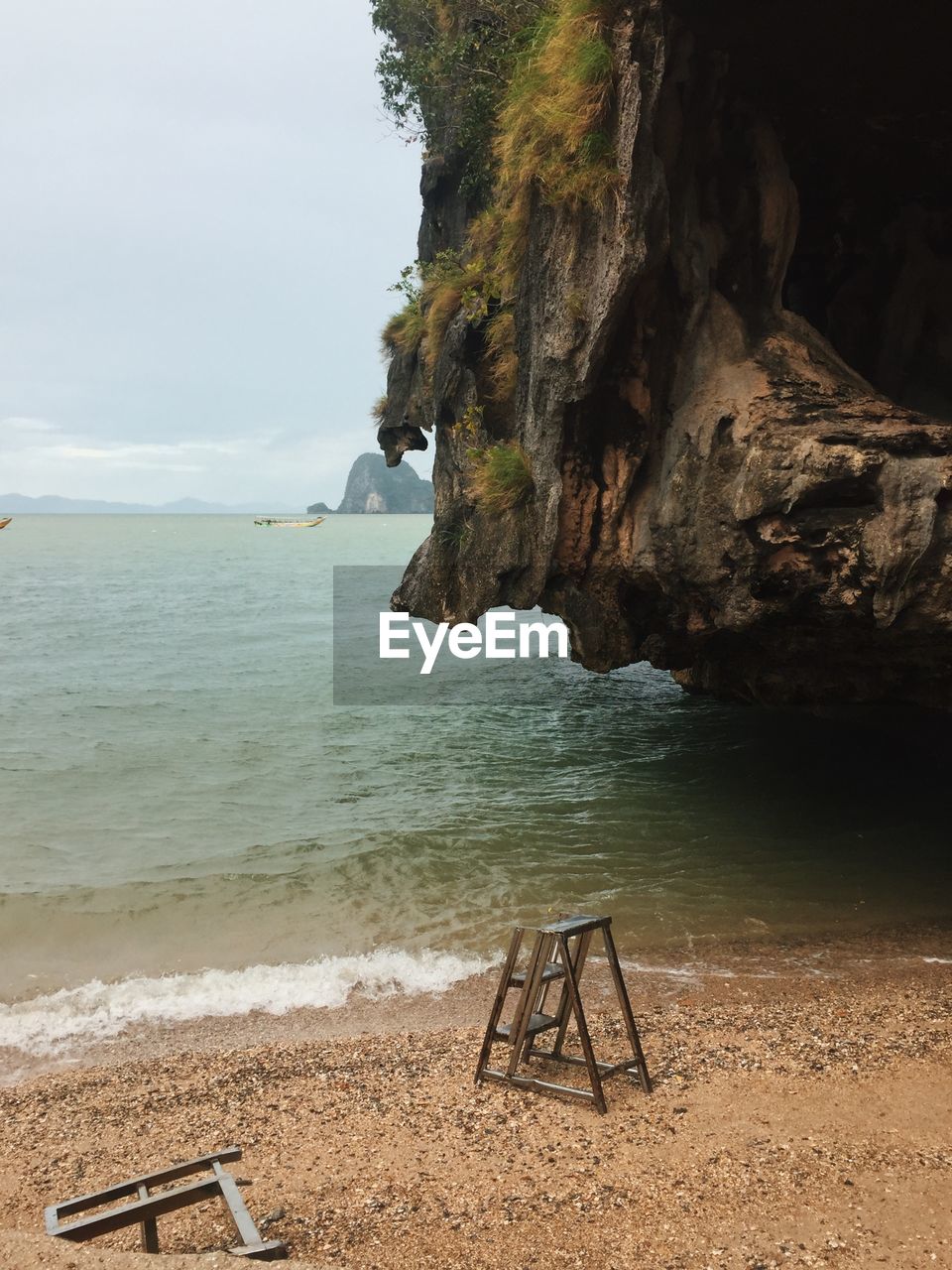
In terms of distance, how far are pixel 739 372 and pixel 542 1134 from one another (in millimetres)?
7537

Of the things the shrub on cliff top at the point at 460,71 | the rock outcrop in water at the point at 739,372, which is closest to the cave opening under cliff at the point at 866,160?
the rock outcrop in water at the point at 739,372

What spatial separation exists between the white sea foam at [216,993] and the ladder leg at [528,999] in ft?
8.31

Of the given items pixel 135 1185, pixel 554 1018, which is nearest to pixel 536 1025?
pixel 554 1018

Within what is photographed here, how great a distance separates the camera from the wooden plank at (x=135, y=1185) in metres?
4.97

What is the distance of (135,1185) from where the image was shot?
518 cm

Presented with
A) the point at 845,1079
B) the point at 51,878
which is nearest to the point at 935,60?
the point at 845,1079

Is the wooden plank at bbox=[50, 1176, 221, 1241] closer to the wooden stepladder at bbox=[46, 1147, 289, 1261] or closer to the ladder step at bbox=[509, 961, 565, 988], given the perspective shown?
the wooden stepladder at bbox=[46, 1147, 289, 1261]

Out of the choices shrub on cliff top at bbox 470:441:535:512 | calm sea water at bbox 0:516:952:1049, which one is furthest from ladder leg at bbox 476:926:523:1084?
shrub on cliff top at bbox 470:441:535:512

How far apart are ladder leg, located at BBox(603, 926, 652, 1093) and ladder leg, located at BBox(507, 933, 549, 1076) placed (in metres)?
0.41

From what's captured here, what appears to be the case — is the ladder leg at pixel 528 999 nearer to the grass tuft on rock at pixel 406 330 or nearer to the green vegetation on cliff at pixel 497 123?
the green vegetation on cliff at pixel 497 123

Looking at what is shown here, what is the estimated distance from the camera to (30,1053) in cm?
834

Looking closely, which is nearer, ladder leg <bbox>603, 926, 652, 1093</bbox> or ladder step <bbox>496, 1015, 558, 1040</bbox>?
ladder leg <bbox>603, 926, 652, 1093</bbox>

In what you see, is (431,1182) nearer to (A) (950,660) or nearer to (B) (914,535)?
(B) (914,535)

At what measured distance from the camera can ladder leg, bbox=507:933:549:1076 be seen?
6.47 metres
